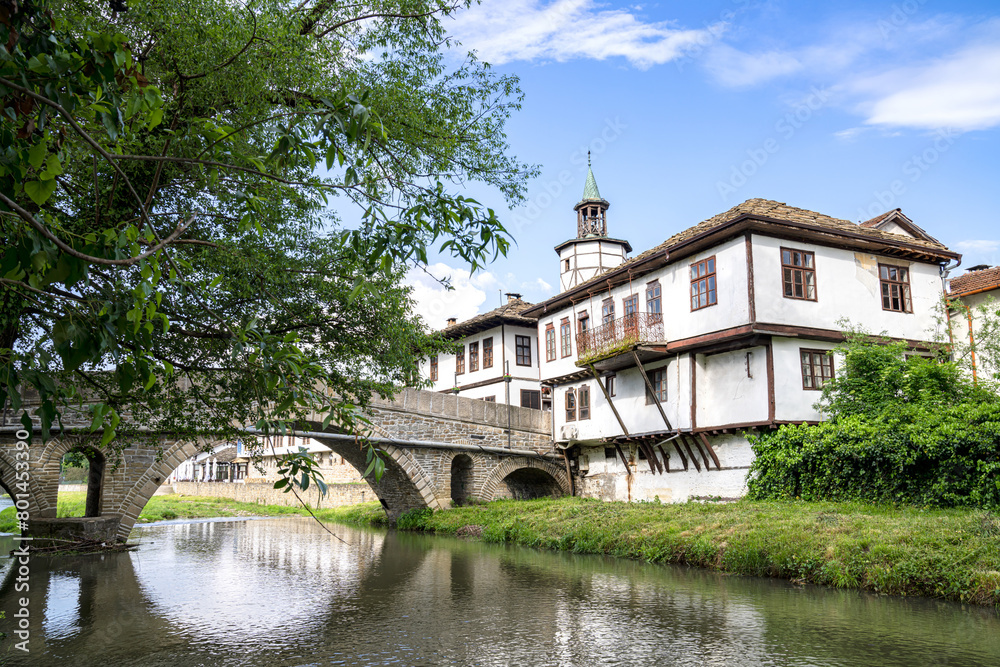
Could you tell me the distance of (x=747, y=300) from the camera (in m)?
16.0

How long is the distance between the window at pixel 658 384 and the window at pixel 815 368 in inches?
138

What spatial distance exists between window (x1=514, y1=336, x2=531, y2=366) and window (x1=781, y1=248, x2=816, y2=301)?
465 inches

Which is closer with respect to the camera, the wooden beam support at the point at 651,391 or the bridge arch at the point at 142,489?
the bridge arch at the point at 142,489

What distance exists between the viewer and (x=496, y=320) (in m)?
26.4

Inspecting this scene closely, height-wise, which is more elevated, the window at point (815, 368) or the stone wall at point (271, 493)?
the window at point (815, 368)

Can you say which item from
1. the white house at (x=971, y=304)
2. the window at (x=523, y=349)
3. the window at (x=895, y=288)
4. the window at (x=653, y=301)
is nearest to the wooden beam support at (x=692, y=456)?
the window at (x=653, y=301)

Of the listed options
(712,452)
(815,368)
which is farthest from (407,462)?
(815,368)

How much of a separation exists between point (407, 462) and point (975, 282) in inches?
617

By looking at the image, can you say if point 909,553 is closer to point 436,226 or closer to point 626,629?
point 626,629

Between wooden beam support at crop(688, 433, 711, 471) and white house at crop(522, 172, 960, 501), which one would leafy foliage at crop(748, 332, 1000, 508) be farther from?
wooden beam support at crop(688, 433, 711, 471)

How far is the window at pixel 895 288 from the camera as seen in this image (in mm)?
17500

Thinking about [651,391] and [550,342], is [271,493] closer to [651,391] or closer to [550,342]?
[550,342]

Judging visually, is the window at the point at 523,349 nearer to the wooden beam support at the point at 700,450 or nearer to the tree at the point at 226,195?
the wooden beam support at the point at 700,450

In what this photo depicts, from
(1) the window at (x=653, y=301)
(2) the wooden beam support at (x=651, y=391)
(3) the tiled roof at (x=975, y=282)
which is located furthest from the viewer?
(1) the window at (x=653, y=301)
